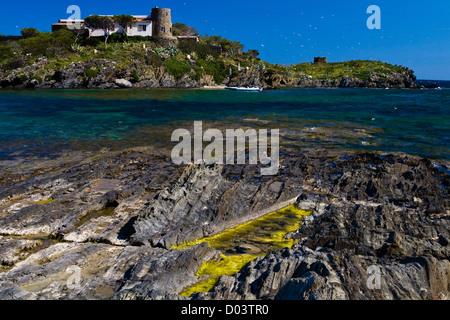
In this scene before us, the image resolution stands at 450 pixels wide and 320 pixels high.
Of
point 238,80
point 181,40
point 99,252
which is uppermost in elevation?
point 181,40

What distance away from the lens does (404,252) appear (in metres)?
8.66

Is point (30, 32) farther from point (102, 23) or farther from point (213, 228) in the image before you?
point (213, 228)

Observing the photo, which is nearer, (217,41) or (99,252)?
(99,252)

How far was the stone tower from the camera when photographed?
10762cm

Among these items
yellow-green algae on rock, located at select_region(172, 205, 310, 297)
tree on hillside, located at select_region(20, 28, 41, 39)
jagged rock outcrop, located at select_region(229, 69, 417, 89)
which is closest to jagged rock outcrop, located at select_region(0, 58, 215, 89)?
jagged rock outcrop, located at select_region(229, 69, 417, 89)

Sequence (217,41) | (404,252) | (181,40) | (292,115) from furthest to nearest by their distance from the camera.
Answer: (217,41)
(181,40)
(292,115)
(404,252)

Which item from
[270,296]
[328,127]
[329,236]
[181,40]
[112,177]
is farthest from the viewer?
[181,40]

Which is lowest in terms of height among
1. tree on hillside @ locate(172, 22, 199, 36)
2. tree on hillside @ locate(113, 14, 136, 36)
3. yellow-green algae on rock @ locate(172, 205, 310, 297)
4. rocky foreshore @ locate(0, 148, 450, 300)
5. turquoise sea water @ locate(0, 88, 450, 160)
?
yellow-green algae on rock @ locate(172, 205, 310, 297)

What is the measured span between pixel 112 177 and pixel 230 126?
17.3m

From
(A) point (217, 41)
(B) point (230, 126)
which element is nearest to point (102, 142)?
(B) point (230, 126)

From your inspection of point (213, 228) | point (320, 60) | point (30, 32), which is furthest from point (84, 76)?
point (320, 60)

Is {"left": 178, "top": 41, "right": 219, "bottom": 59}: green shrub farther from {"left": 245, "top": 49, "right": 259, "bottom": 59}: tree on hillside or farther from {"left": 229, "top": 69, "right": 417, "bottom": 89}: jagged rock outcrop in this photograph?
{"left": 245, "top": 49, "right": 259, "bottom": 59}: tree on hillside

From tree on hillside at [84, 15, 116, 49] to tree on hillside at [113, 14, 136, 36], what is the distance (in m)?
1.57
